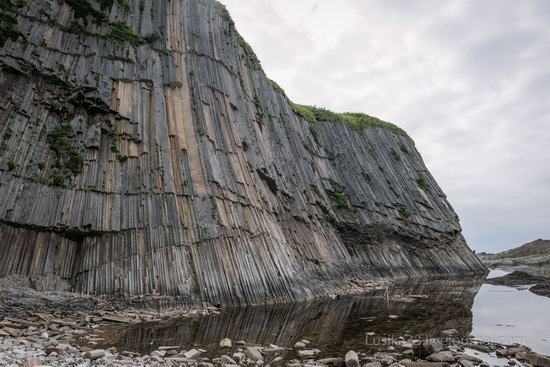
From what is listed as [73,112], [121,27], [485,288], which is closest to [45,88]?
[73,112]

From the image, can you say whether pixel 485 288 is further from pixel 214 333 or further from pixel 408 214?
pixel 214 333

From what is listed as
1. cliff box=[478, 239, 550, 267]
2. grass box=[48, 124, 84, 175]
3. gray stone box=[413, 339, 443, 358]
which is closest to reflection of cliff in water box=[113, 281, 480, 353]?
gray stone box=[413, 339, 443, 358]

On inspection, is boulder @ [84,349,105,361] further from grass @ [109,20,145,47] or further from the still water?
grass @ [109,20,145,47]

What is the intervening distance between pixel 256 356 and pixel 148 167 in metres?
14.8

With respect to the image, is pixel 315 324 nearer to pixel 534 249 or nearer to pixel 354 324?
pixel 354 324

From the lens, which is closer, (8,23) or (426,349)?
(426,349)

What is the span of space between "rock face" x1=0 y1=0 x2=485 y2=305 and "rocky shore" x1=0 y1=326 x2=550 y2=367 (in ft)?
22.5

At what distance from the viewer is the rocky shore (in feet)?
38.2

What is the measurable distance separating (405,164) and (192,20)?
3934 centimetres

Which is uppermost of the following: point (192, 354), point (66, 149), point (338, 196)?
point (338, 196)

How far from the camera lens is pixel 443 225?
58.1 meters

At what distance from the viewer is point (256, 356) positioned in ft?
43.1

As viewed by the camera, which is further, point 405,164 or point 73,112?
point 405,164

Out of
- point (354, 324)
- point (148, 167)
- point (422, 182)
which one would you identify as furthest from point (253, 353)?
point (422, 182)
